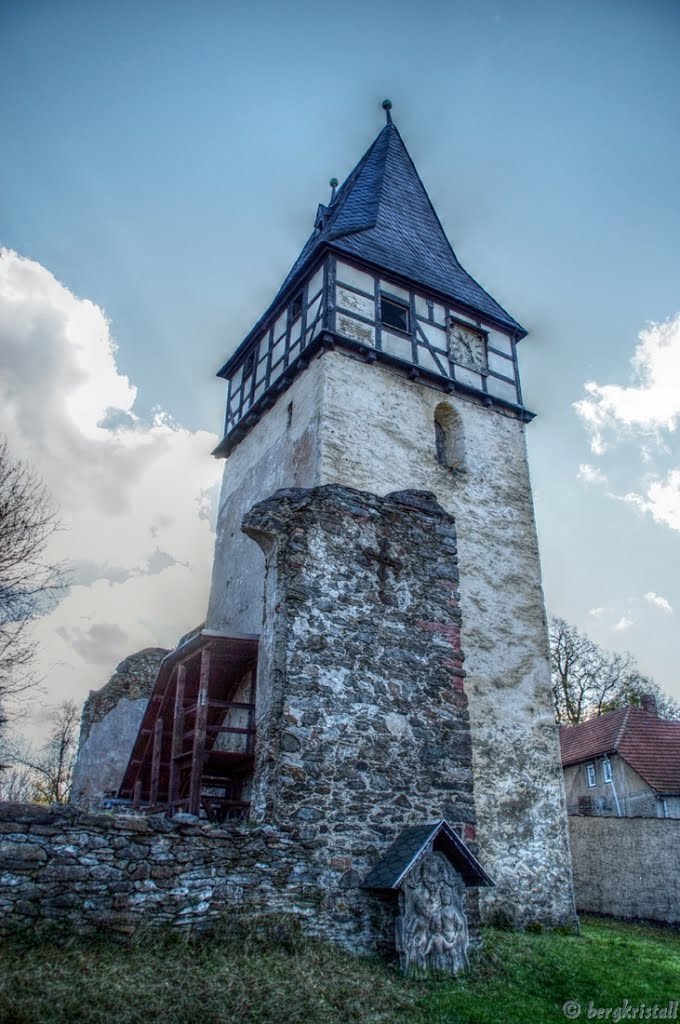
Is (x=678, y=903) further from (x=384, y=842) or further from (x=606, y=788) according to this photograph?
Answer: (x=384, y=842)

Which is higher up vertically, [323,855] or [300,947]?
[323,855]

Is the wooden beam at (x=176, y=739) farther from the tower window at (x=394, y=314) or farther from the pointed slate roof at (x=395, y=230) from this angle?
the pointed slate roof at (x=395, y=230)

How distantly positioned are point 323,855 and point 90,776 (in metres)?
11.2

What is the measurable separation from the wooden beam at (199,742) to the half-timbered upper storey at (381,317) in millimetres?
7229

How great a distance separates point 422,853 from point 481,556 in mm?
7994

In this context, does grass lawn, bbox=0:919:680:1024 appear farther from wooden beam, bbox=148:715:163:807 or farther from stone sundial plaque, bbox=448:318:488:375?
stone sundial plaque, bbox=448:318:488:375

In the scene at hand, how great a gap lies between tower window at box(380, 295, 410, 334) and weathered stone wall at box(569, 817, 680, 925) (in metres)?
11.9

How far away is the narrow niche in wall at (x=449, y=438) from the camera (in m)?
15.8

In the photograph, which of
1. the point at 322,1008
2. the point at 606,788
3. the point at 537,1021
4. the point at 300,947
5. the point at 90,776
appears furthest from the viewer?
the point at 606,788

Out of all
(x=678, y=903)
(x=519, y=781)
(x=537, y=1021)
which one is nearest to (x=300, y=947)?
(x=537, y=1021)

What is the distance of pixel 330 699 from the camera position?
26.6 ft

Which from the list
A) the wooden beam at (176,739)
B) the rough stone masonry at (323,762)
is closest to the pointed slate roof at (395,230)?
the rough stone masonry at (323,762)

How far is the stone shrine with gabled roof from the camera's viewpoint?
25.5ft

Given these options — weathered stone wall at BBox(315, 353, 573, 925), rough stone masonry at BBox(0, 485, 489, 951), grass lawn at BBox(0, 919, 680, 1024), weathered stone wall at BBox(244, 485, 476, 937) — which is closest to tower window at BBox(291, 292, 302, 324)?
weathered stone wall at BBox(315, 353, 573, 925)
